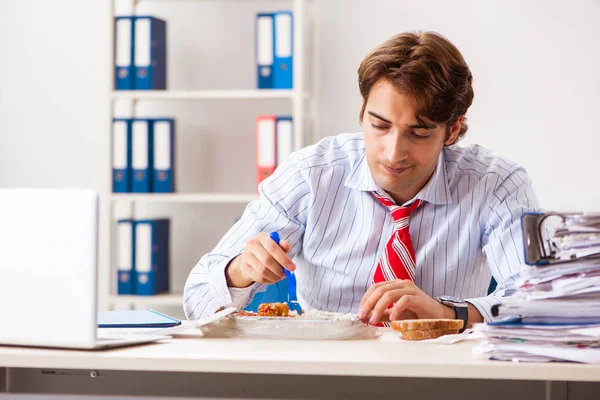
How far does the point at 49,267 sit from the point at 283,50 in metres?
2.26

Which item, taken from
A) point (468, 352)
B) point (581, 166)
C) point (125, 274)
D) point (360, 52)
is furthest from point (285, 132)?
point (468, 352)

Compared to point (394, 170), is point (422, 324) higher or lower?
lower

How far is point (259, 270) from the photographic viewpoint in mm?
1453

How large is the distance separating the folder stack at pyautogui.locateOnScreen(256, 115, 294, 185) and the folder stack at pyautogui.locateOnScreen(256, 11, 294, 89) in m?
0.15

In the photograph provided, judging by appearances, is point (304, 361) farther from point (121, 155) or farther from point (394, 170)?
point (121, 155)

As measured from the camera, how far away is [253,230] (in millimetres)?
1852

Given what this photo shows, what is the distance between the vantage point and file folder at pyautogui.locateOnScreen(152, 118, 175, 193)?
330 centimetres

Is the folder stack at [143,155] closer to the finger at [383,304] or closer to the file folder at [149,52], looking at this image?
the file folder at [149,52]

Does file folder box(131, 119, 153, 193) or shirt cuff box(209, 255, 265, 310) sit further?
file folder box(131, 119, 153, 193)

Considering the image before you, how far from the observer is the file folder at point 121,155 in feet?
10.9

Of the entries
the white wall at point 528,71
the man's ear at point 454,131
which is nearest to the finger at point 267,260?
the man's ear at point 454,131

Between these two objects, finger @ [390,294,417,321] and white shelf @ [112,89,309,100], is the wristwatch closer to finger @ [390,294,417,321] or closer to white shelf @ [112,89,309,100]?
finger @ [390,294,417,321]

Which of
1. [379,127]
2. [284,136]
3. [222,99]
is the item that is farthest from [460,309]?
[222,99]

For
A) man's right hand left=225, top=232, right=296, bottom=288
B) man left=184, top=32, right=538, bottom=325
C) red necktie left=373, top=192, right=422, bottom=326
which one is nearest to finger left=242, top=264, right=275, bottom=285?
man's right hand left=225, top=232, right=296, bottom=288
